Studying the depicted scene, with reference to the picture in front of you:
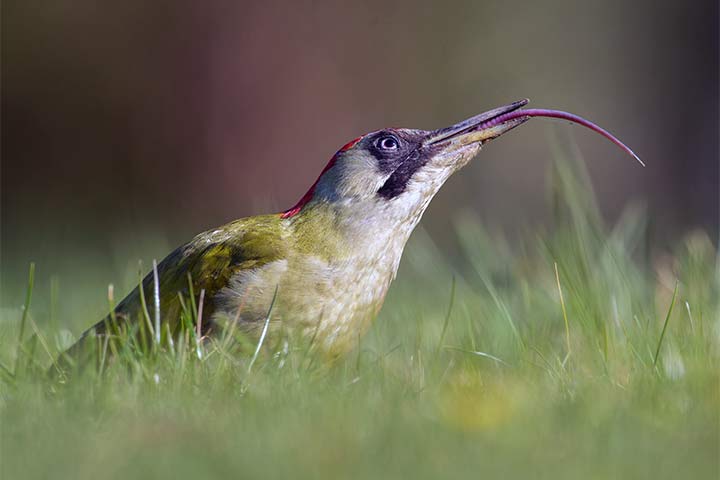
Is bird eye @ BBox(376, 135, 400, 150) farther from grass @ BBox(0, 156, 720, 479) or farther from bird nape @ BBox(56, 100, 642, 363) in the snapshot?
grass @ BBox(0, 156, 720, 479)

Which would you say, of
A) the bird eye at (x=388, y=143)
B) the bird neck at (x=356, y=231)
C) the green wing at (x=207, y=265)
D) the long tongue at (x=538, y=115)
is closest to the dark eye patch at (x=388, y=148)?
the bird eye at (x=388, y=143)

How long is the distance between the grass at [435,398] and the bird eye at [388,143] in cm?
52

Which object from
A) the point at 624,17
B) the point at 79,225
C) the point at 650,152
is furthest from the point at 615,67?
the point at 79,225

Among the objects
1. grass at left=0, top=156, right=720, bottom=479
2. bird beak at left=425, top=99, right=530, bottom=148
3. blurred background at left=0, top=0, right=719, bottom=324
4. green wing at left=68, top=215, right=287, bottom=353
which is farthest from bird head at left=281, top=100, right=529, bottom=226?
blurred background at left=0, top=0, right=719, bottom=324

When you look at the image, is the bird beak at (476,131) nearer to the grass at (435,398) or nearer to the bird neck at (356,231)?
the bird neck at (356,231)

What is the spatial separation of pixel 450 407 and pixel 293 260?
104cm

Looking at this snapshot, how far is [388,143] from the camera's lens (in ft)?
11.2

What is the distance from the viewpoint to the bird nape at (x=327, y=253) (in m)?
3.05

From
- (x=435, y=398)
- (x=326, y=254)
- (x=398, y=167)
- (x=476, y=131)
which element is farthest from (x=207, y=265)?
(x=435, y=398)

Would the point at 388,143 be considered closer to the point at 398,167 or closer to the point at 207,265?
the point at 398,167

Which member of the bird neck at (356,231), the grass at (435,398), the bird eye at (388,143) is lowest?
the grass at (435,398)

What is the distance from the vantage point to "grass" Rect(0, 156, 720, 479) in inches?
75.8

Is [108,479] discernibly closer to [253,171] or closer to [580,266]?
[580,266]

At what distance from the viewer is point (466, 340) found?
3277 mm
